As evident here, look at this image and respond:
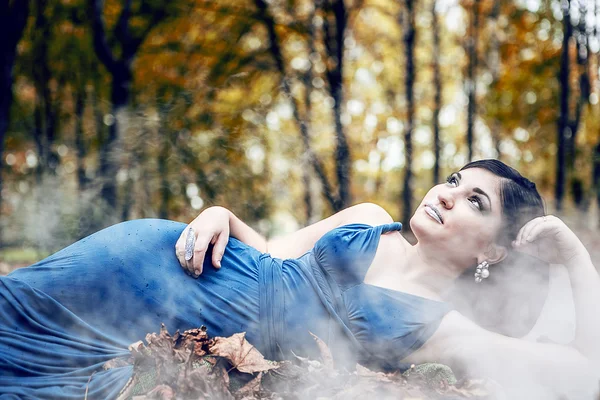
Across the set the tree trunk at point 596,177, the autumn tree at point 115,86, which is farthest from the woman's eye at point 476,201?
the tree trunk at point 596,177

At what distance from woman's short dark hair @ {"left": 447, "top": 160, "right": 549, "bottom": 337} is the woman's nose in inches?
8.2

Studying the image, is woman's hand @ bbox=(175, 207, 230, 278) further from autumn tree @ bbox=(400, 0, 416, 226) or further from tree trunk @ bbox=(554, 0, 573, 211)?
tree trunk @ bbox=(554, 0, 573, 211)

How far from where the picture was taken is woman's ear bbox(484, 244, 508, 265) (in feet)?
7.14

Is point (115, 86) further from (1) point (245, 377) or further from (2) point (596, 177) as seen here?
(2) point (596, 177)

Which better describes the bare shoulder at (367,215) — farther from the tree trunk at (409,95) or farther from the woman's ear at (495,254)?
the tree trunk at (409,95)

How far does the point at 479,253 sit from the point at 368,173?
15353 mm

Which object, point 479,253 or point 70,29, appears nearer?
point 479,253

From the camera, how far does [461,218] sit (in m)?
2.07

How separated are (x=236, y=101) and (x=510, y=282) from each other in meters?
7.56

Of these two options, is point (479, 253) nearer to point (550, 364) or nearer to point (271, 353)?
point (550, 364)

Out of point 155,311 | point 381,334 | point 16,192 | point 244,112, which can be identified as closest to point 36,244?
point 244,112

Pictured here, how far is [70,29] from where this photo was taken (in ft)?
34.8

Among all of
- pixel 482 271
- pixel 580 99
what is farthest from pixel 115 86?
pixel 580 99

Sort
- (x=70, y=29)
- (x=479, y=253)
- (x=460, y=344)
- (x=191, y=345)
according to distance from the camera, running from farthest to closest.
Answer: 1. (x=70, y=29)
2. (x=479, y=253)
3. (x=460, y=344)
4. (x=191, y=345)
